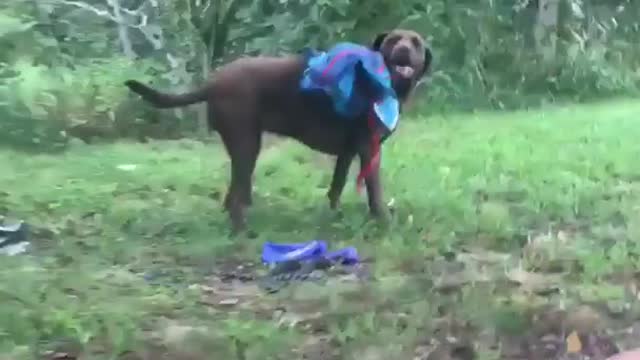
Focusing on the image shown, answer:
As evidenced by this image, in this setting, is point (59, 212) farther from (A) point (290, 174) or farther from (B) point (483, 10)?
(B) point (483, 10)

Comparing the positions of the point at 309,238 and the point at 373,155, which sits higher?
the point at 373,155

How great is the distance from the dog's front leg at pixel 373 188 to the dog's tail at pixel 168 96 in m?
0.80

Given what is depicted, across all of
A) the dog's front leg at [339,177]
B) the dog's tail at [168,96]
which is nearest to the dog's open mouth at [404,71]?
the dog's front leg at [339,177]

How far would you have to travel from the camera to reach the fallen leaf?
3447 millimetres

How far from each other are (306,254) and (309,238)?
459mm

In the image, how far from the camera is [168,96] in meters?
5.34

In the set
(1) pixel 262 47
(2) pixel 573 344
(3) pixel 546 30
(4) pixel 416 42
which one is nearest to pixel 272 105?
(4) pixel 416 42

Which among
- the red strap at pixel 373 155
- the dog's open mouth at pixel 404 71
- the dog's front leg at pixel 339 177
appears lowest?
the dog's front leg at pixel 339 177

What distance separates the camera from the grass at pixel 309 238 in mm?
3490

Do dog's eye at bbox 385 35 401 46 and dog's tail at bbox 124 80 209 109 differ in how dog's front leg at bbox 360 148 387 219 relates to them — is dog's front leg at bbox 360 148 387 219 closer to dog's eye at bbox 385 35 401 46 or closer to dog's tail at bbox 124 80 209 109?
dog's eye at bbox 385 35 401 46

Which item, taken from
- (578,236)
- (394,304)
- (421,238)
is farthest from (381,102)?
(394,304)

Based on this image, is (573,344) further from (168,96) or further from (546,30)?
(546,30)

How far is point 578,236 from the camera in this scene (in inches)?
199

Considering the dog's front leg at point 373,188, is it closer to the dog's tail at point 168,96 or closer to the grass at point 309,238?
the grass at point 309,238
